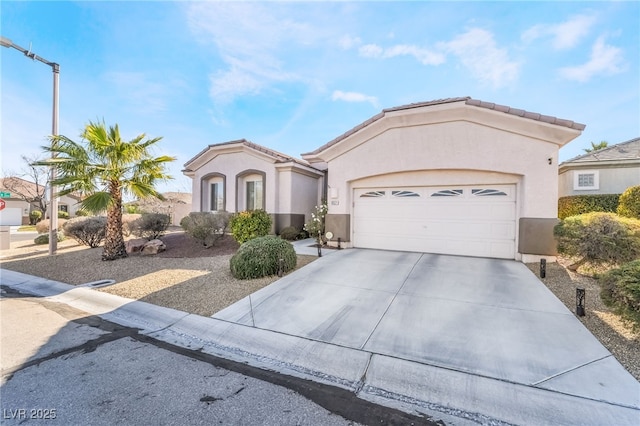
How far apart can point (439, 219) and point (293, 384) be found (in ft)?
25.1

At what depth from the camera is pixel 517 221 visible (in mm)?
8141

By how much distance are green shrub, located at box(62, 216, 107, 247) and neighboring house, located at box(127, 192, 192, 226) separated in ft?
8.10

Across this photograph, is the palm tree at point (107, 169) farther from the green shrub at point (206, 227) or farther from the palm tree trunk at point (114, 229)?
the green shrub at point (206, 227)

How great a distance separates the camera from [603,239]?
592 centimetres

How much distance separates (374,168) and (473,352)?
23.4 ft

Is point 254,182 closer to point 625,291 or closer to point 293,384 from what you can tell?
point 293,384

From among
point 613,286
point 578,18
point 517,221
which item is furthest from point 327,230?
point 578,18

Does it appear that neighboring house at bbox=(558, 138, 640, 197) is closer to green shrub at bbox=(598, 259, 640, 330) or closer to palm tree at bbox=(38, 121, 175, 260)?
green shrub at bbox=(598, 259, 640, 330)

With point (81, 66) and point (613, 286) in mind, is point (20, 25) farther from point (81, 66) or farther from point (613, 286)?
point (613, 286)

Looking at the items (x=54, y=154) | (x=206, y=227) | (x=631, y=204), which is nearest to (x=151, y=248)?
(x=206, y=227)

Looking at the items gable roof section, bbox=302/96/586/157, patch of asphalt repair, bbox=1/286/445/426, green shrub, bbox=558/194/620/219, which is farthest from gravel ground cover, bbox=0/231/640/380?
green shrub, bbox=558/194/620/219

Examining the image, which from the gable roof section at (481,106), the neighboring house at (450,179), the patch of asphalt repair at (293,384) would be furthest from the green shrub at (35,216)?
the gable roof section at (481,106)

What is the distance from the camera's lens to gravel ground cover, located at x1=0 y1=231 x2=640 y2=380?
408 cm

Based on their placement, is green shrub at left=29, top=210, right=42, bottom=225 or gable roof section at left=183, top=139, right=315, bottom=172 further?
green shrub at left=29, top=210, right=42, bottom=225
